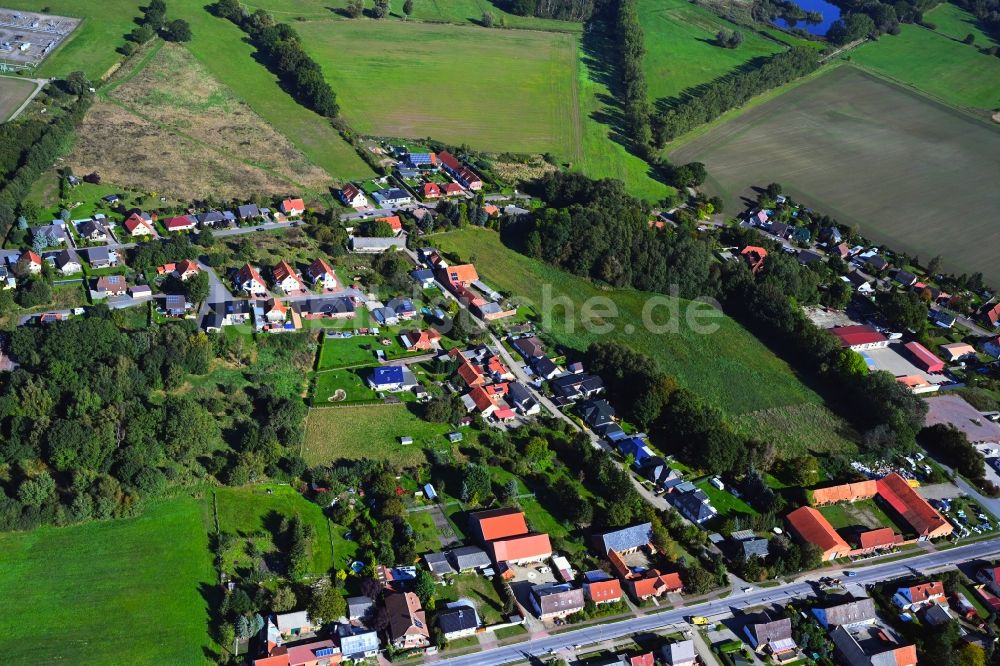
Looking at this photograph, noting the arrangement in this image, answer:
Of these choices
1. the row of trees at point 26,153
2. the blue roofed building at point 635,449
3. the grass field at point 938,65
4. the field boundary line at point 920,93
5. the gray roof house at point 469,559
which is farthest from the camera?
the grass field at point 938,65

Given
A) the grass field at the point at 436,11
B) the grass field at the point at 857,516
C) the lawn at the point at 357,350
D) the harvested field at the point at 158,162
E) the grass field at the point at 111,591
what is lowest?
the grass field at the point at 111,591

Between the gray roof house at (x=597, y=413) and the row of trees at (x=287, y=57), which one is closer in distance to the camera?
the gray roof house at (x=597, y=413)

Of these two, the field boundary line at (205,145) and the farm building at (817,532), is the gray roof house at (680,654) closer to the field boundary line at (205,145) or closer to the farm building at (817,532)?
the farm building at (817,532)

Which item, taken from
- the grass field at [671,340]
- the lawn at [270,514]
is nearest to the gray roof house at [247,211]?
the grass field at [671,340]

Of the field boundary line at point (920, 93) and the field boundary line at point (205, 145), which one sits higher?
the field boundary line at point (920, 93)

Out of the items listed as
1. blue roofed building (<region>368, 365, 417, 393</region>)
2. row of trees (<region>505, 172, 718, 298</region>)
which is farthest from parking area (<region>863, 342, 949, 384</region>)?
blue roofed building (<region>368, 365, 417, 393</region>)

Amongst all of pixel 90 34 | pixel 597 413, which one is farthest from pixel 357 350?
pixel 90 34

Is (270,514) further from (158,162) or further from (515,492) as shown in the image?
(158,162)

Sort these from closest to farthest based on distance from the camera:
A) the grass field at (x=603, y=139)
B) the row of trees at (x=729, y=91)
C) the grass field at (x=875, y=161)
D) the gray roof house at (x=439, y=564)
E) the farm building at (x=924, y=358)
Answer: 1. the gray roof house at (x=439, y=564)
2. the farm building at (x=924, y=358)
3. the grass field at (x=875, y=161)
4. the grass field at (x=603, y=139)
5. the row of trees at (x=729, y=91)
